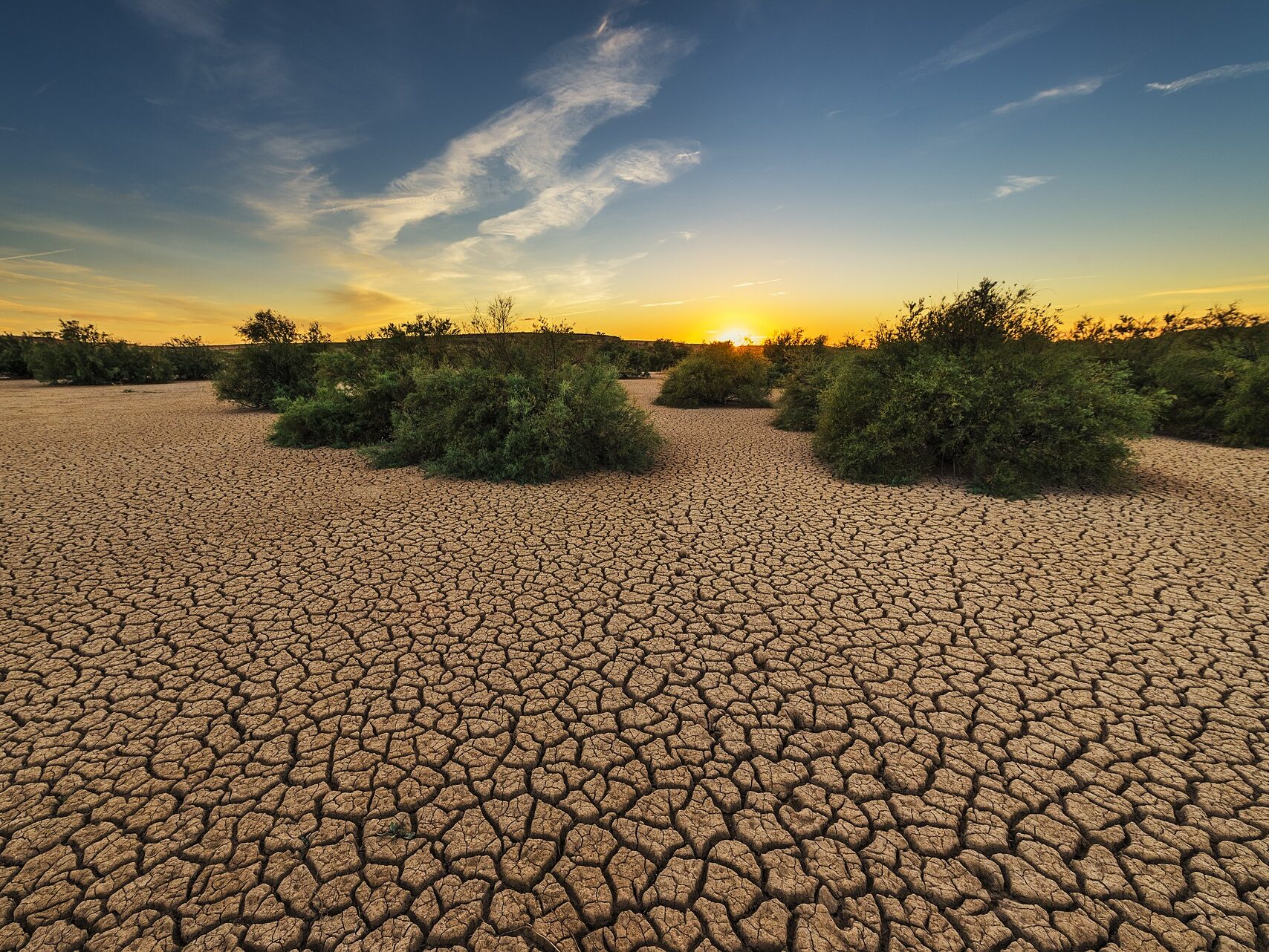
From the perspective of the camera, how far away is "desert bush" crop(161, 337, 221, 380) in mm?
24844

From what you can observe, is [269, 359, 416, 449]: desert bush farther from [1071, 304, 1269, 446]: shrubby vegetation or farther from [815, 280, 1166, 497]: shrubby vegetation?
[1071, 304, 1269, 446]: shrubby vegetation

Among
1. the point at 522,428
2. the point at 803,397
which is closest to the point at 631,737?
the point at 522,428

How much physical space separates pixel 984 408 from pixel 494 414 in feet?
25.3

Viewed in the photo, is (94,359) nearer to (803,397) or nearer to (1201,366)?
(803,397)

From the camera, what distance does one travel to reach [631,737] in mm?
2773

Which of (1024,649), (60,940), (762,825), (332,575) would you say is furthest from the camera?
(332,575)

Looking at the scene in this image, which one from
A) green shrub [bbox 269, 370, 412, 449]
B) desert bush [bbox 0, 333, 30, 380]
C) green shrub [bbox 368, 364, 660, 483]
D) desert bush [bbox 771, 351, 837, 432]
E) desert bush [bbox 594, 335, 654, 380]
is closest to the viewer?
green shrub [bbox 368, 364, 660, 483]

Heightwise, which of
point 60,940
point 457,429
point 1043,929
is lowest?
point 1043,929

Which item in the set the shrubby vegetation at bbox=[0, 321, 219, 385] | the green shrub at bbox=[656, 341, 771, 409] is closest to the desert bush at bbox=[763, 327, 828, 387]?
the green shrub at bbox=[656, 341, 771, 409]

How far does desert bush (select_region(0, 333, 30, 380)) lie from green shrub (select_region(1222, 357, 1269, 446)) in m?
44.4

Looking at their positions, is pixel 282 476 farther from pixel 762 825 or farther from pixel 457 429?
pixel 762 825

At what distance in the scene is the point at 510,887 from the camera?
2.01 metres

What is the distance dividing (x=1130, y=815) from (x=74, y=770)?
5165 mm

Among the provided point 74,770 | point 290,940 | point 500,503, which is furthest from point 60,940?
point 500,503
